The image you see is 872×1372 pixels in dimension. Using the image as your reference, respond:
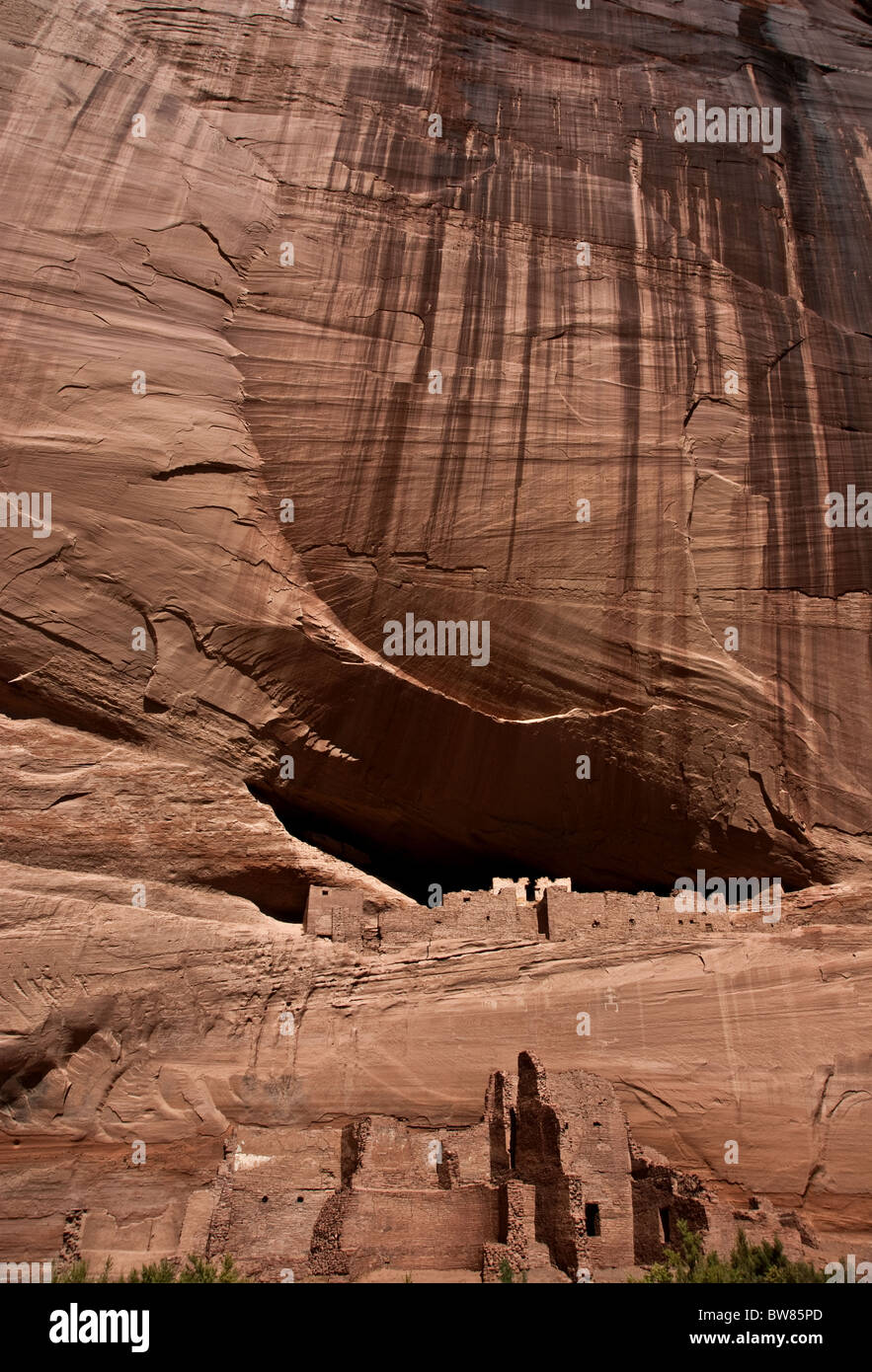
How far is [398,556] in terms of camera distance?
56.2ft

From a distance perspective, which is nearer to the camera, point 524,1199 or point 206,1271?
point 206,1271

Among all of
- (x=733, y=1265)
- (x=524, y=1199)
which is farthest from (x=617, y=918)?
(x=733, y=1265)

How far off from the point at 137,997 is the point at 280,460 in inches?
292

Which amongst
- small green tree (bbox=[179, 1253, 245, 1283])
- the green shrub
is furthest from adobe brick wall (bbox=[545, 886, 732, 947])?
the green shrub

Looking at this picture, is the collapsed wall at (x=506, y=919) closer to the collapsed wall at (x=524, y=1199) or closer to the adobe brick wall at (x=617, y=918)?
the adobe brick wall at (x=617, y=918)

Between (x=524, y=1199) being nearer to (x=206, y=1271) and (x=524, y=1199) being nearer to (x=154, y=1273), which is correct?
(x=206, y=1271)

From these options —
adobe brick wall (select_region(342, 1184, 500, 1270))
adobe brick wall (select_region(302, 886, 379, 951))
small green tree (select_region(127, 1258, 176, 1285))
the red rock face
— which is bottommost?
small green tree (select_region(127, 1258, 176, 1285))

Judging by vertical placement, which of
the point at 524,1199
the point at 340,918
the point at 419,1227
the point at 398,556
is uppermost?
the point at 398,556

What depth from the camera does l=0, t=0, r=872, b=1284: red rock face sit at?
14.6 meters

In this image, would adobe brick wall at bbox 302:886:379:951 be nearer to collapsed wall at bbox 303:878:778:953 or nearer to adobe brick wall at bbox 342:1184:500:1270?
collapsed wall at bbox 303:878:778:953

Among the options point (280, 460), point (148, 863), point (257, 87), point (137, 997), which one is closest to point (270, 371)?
point (280, 460)

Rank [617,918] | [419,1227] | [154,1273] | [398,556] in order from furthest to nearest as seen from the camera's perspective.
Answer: [398,556], [617,918], [419,1227], [154,1273]

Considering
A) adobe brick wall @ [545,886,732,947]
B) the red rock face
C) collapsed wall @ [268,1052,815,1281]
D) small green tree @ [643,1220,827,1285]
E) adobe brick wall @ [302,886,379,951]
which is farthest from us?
adobe brick wall @ [545,886,732,947]

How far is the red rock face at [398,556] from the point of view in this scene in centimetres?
1462
